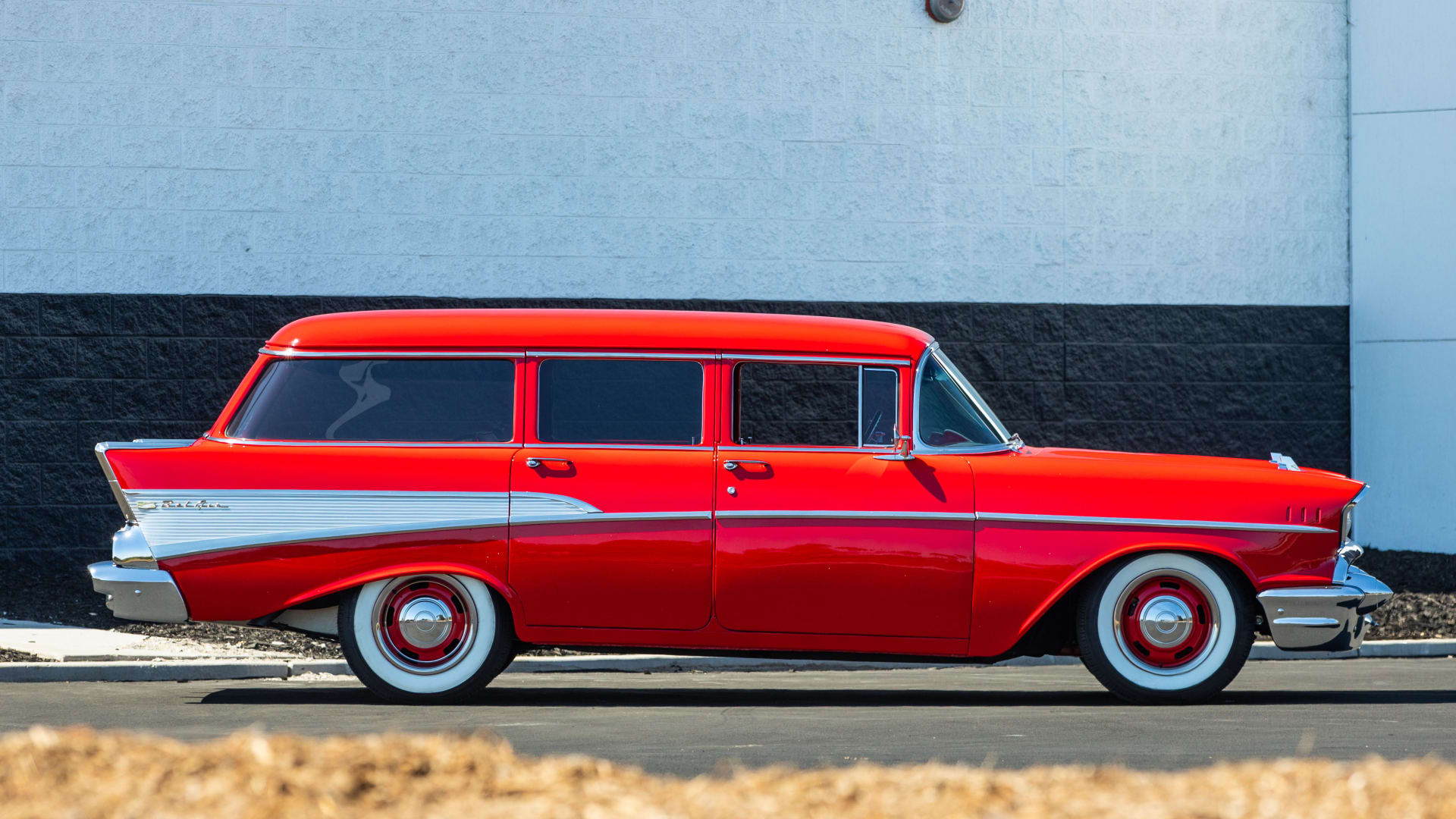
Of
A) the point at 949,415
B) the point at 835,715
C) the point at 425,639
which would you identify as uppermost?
the point at 949,415

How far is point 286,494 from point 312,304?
6.02 m

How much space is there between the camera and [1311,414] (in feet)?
48.9

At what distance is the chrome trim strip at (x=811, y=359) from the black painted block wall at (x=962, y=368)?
230 inches

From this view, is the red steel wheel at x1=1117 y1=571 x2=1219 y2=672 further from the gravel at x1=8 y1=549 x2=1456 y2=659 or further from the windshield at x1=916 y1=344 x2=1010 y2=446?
the gravel at x1=8 y1=549 x2=1456 y2=659

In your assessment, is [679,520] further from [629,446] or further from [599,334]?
[599,334]

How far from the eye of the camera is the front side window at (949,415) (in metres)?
8.10

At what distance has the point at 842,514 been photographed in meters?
7.88

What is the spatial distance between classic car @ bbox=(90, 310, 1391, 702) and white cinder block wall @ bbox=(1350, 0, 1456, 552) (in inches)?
289

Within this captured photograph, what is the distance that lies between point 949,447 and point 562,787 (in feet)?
12.8

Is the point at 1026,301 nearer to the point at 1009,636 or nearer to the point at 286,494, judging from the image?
the point at 1009,636

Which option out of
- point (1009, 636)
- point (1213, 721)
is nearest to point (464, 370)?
point (1009, 636)

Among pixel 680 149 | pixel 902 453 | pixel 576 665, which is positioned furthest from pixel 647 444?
pixel 680 149

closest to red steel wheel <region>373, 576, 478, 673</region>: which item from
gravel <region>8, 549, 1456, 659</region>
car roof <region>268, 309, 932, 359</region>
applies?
car roof <region>268, 309, 932, 359</region>

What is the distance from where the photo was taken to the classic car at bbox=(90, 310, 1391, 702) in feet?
25.9
